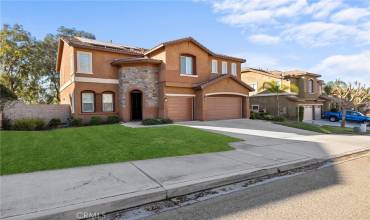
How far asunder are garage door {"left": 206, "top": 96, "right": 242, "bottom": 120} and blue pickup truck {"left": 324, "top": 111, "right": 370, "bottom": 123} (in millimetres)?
17748

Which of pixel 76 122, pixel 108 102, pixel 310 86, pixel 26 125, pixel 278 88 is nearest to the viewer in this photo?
pixel 26 125

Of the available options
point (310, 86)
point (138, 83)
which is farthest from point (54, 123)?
point (310, 86)

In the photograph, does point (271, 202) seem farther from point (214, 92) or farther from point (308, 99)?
point (308, 99)

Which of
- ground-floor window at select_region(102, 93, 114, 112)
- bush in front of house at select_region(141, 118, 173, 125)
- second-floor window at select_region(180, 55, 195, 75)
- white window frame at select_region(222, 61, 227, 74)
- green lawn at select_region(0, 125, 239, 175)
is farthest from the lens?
white window frame at select_region(222, 61, 227, 74)

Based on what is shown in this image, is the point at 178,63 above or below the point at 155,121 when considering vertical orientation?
above

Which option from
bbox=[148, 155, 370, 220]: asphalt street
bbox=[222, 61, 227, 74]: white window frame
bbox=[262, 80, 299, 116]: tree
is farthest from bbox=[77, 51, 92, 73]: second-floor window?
bbox=[262, 80, 299, 116]: tree

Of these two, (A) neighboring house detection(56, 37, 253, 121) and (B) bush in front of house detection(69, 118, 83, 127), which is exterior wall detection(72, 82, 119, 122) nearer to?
(A) neighboring house detection(56, 37, 253, 121)

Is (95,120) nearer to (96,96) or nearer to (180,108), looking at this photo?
(96,96)

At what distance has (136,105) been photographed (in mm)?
20766

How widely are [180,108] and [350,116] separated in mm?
25722

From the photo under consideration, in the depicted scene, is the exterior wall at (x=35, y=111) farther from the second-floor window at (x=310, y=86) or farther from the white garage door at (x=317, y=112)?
the white garage door at (x=317, y=112)

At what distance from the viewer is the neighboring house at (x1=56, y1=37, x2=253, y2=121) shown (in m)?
18.4

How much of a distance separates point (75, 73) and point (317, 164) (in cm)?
1675

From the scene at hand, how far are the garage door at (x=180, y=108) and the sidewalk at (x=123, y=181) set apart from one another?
1092cm
